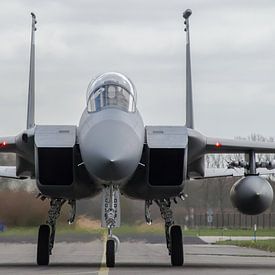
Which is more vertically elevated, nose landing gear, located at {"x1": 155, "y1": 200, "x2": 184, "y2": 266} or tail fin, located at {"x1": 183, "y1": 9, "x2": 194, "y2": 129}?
tail fin, located at {"x1": 183, "y1": 9, "x2": 194, "y2": 129}

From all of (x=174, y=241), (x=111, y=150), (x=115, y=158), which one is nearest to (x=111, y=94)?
(x=111, y=150)

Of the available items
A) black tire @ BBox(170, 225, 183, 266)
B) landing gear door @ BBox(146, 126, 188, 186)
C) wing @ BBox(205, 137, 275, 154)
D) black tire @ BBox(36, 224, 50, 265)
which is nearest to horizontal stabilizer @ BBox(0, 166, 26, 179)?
black tire @ BBox(36, 224, 50, 265)

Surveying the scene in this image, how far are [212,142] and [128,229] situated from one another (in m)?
7.76

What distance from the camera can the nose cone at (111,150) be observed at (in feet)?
43.6

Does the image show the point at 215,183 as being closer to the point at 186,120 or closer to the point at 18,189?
the point at 18,189

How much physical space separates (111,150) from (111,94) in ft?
5.51

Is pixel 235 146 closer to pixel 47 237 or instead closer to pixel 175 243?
pixel 175 243

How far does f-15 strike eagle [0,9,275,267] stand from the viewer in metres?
13.6

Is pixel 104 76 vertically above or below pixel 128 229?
above

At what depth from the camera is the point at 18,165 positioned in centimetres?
1670

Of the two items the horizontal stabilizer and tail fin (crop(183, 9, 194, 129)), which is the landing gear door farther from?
the horizontal stabilizer

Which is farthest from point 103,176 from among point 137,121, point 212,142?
point 212,142

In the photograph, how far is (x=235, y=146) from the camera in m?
16.4

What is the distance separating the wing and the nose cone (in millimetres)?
2490
